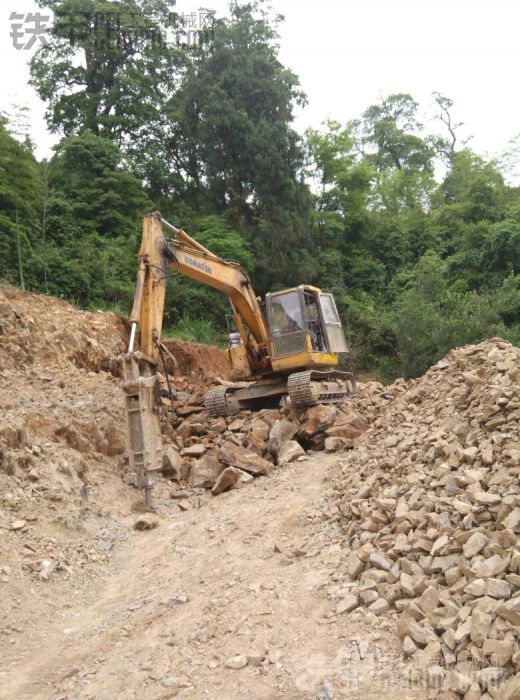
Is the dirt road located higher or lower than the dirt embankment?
lower

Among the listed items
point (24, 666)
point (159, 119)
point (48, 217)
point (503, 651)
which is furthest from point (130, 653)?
point (159, 119)

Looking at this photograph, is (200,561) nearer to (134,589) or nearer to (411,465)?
(134,589)

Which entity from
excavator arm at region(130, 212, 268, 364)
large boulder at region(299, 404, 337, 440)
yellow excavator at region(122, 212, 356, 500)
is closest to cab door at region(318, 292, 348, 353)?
yellow excavator at region(122, 212, 356, 500)

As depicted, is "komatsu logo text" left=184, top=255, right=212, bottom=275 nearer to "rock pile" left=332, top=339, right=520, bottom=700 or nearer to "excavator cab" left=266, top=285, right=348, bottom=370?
"excavator cab" left=266, top=285, right=348, bottom=370

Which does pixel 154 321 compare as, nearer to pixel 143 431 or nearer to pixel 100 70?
pixel 143 431

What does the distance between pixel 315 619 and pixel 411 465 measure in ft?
6.64

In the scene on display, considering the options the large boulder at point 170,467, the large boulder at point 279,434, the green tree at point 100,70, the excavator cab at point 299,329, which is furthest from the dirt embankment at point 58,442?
the green tree at point 100,70

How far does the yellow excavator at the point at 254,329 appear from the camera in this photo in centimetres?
916

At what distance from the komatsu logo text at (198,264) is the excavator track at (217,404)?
6.74ft

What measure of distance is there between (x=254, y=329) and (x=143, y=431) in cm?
445

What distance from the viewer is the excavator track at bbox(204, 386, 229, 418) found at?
429 inches

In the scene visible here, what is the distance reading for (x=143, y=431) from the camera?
25.9ft

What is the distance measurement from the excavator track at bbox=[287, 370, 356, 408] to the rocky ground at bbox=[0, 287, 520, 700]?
1.17 ft

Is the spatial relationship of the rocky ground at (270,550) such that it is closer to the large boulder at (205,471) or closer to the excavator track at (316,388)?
the large boulder at (205,471)
